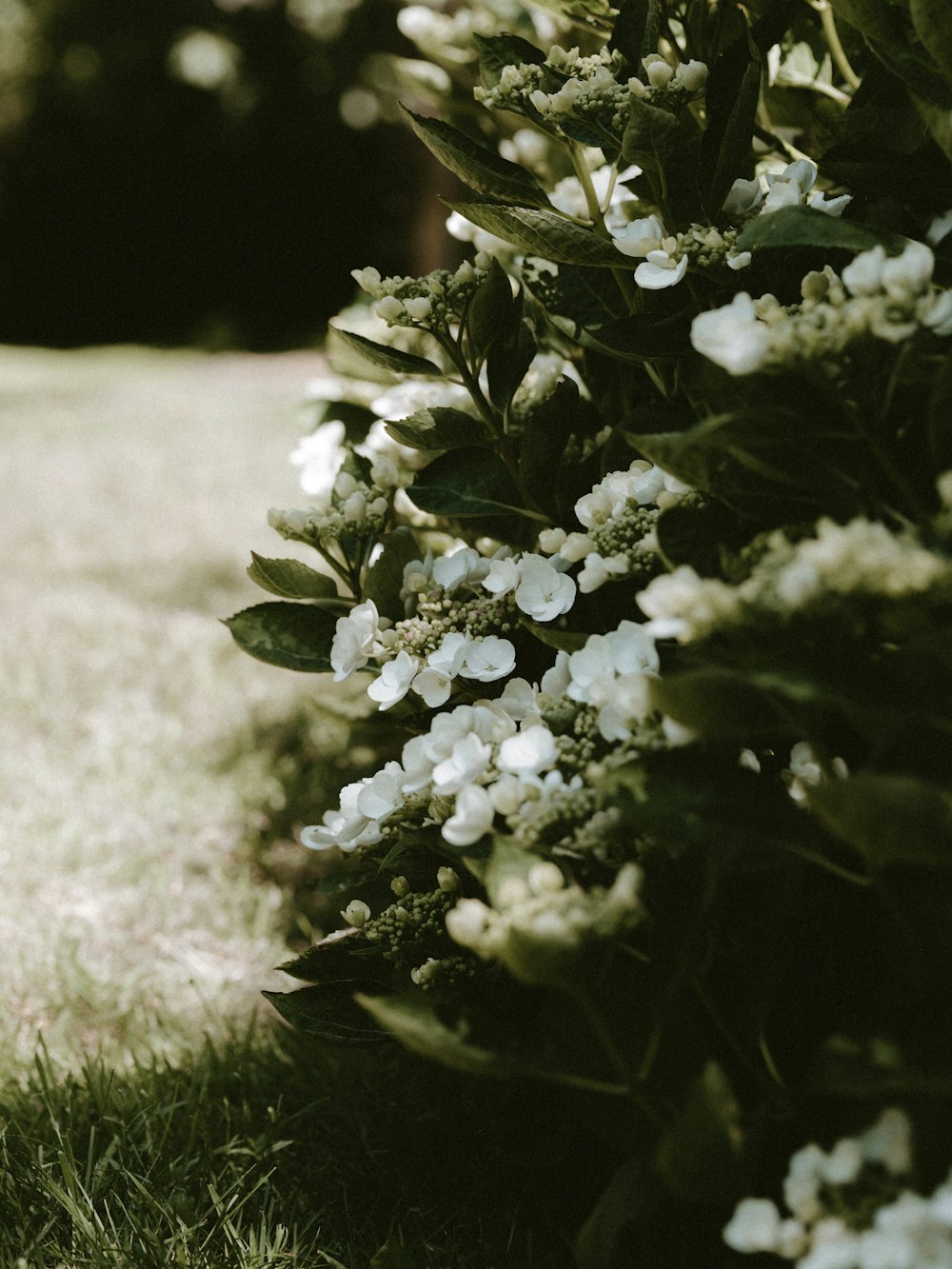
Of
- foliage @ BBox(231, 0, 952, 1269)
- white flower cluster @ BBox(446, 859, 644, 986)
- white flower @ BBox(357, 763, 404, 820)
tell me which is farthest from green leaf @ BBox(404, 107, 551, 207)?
white flower cluster @ BBox(446, 859, 644, 986)

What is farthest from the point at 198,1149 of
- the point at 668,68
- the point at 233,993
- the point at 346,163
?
the point at 346,163

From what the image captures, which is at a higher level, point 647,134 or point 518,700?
point 647,134

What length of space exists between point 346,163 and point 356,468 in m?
13.9

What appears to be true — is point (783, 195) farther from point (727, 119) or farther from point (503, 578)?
point (503, 578)

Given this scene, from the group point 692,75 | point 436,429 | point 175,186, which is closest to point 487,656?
point 436,429

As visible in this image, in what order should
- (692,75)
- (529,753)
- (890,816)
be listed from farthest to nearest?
(692,75) < (529,753) < (890,816)

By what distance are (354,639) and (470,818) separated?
0.31 meters

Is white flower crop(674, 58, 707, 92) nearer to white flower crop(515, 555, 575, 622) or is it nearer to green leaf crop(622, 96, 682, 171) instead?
green leaf crop(622, 96, 682, 171)

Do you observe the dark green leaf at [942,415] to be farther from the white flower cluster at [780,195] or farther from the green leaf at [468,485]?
the green leaf at [468,485]

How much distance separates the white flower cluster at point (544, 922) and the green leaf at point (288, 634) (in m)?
0.48

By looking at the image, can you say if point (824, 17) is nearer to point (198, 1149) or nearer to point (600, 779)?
point (600, 779)

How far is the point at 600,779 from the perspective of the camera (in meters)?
0.84

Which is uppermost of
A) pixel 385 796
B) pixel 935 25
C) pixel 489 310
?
pixel 935 25

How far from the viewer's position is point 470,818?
896 mm
